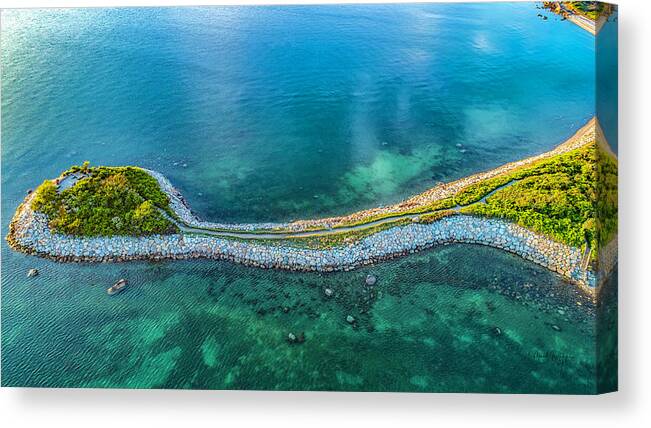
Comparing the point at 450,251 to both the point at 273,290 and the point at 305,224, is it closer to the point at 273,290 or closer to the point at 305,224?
the point at 305,224

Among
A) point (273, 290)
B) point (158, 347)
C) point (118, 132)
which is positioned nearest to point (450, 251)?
point (273, 290)

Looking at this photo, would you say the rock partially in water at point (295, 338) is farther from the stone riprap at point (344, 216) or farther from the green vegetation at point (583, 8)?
the green vegetation at point (583, 8)

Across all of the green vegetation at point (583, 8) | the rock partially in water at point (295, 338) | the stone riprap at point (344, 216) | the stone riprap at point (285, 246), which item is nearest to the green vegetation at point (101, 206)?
the stone riprap at point (285, 246)

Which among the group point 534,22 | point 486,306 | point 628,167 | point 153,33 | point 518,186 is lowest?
point 486,306

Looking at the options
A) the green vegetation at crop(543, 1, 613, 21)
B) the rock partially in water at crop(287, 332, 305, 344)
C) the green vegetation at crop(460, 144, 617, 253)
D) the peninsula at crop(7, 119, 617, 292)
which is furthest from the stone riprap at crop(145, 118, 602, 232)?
the rock partially in water at crop(287, 332, 305, 344)

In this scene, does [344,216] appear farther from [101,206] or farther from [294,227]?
[101,206]

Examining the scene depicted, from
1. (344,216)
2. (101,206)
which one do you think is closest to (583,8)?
(344,216)

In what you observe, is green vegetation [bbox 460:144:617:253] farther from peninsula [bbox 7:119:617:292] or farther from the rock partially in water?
the rock partially in water
